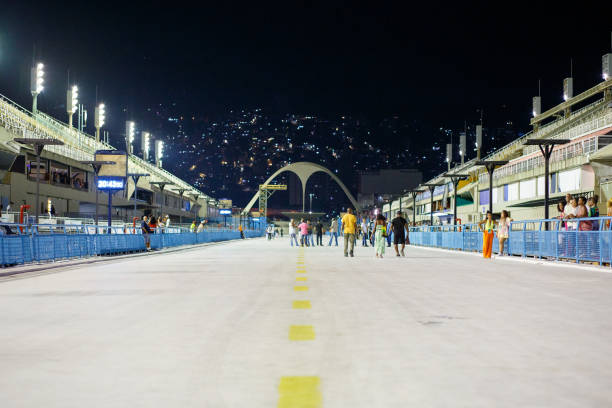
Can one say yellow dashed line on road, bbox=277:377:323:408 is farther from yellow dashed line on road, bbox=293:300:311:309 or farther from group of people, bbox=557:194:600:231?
group of people, bbox=557:194:600:231

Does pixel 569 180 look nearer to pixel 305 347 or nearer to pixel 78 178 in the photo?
pixel 78 178

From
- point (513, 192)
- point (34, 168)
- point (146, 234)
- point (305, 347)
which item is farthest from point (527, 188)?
point (305, 347)

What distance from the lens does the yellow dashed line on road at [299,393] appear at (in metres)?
4.00

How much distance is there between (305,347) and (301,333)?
2.62 ft

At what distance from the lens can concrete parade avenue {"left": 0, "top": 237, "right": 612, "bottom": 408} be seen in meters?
4.25

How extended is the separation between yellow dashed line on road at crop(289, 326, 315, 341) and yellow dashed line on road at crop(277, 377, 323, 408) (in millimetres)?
1732

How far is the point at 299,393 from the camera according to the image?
4285mm

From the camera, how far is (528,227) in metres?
24.2

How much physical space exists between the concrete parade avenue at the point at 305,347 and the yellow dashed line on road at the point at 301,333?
0.04m

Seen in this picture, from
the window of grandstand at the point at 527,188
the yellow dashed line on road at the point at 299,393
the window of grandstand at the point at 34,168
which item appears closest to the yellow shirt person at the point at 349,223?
the yellow dashed line on road at the point at 299,393

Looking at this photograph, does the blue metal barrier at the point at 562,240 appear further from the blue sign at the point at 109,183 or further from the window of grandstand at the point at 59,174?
the window of grandstand at the point at 59,174

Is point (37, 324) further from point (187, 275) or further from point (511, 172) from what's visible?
point (511, 172)

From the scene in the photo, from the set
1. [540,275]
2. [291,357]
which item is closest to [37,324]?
[291,357]

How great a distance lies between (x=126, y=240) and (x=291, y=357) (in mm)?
24319
